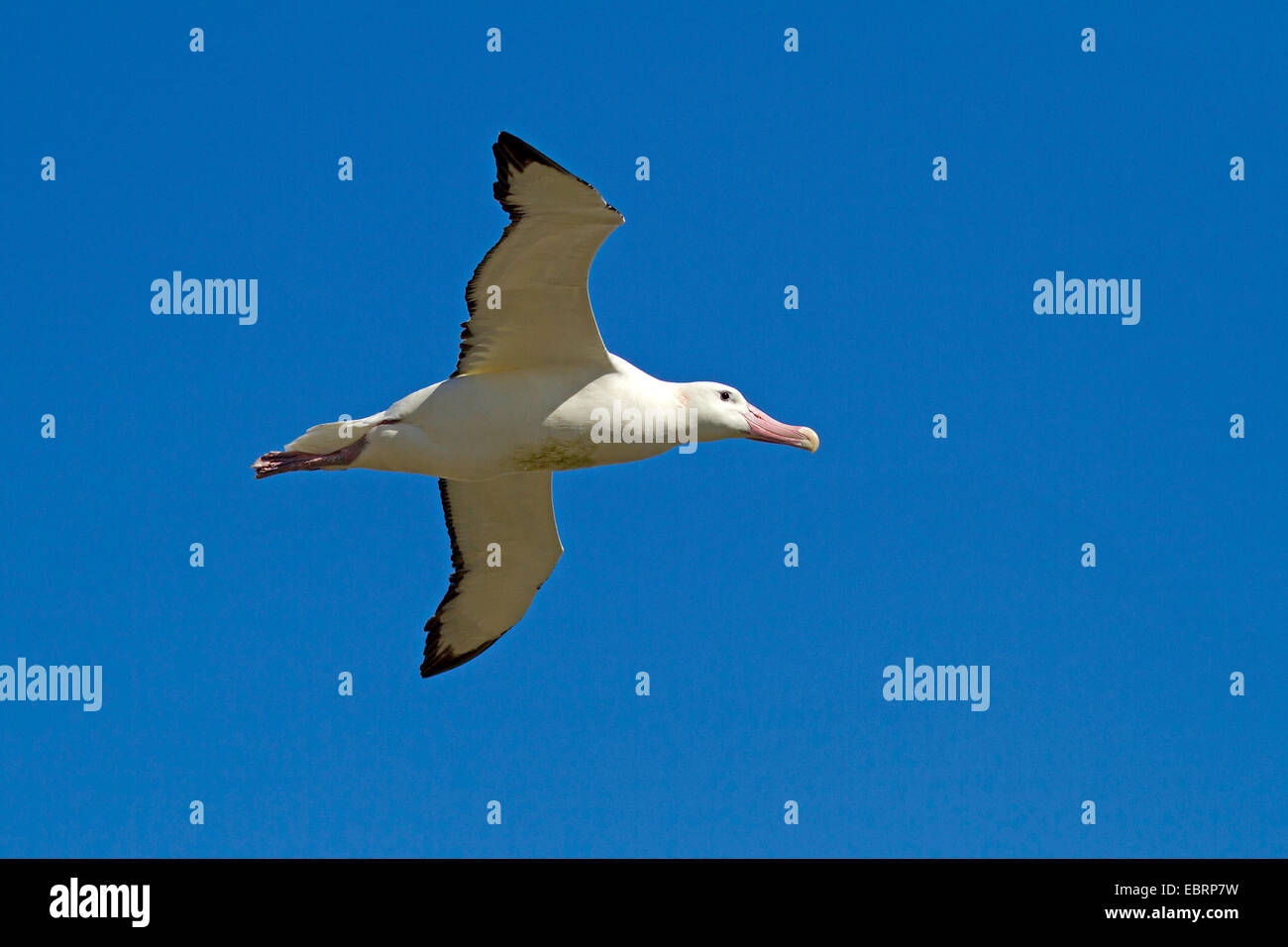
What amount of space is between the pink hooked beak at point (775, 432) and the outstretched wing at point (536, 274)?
1.65 metres

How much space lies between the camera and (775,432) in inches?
588

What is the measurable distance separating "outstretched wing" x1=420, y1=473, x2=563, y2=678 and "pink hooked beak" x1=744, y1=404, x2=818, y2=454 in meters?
2.34

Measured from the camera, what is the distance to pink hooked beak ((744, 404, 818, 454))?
48.7 feet

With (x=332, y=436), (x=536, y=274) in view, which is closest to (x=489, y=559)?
(x=332, y=436)

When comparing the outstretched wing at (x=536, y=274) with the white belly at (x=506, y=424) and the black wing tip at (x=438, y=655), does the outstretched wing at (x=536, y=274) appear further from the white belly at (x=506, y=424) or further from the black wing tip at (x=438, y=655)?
the black wing tip at (x=438, y=655)

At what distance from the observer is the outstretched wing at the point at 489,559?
52.6 feet

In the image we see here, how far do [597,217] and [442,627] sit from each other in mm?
5684

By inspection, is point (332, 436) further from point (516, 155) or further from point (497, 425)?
point (516, 155)

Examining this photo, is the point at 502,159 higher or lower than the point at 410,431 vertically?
higher
